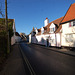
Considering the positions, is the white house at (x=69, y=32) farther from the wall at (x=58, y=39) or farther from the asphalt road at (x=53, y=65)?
the asphalt road at (x=53, y=65)

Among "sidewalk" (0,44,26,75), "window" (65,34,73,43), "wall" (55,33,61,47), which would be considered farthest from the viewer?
"wall" (55,33,61,47)

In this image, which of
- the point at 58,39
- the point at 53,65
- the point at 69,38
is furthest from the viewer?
the point at 58,39

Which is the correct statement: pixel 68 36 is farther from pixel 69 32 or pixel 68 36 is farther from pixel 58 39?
pixel 58 39

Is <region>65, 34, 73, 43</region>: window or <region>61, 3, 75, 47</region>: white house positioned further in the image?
<region>65, 34, 73, 43</region>: window

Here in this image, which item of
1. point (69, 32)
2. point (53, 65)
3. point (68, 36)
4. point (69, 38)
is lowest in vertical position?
point (53, 65)

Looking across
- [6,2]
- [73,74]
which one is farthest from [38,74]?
[6,2]

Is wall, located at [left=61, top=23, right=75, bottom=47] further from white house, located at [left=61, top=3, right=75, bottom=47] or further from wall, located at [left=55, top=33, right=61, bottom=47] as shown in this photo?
wall, located at [left=55, top=33, right=61, bottom=47]

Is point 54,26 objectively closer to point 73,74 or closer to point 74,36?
point 74,36

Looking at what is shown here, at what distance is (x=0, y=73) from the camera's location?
3852mm

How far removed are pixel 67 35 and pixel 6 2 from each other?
12293mm

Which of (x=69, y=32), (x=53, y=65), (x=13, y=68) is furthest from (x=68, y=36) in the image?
(x=13, y=68)

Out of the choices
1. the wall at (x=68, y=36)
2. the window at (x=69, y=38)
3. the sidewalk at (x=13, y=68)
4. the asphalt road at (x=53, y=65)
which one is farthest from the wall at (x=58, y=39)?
the sidewalk at (x=13, y=68)

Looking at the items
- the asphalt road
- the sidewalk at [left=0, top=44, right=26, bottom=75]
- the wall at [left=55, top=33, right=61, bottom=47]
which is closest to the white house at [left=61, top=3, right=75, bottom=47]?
the wall at [left=55, top=33, right=61, bottom=47]

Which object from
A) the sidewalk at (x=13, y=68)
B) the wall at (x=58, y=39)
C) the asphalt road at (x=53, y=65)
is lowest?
the asphalt road at (x=53, y=65)
